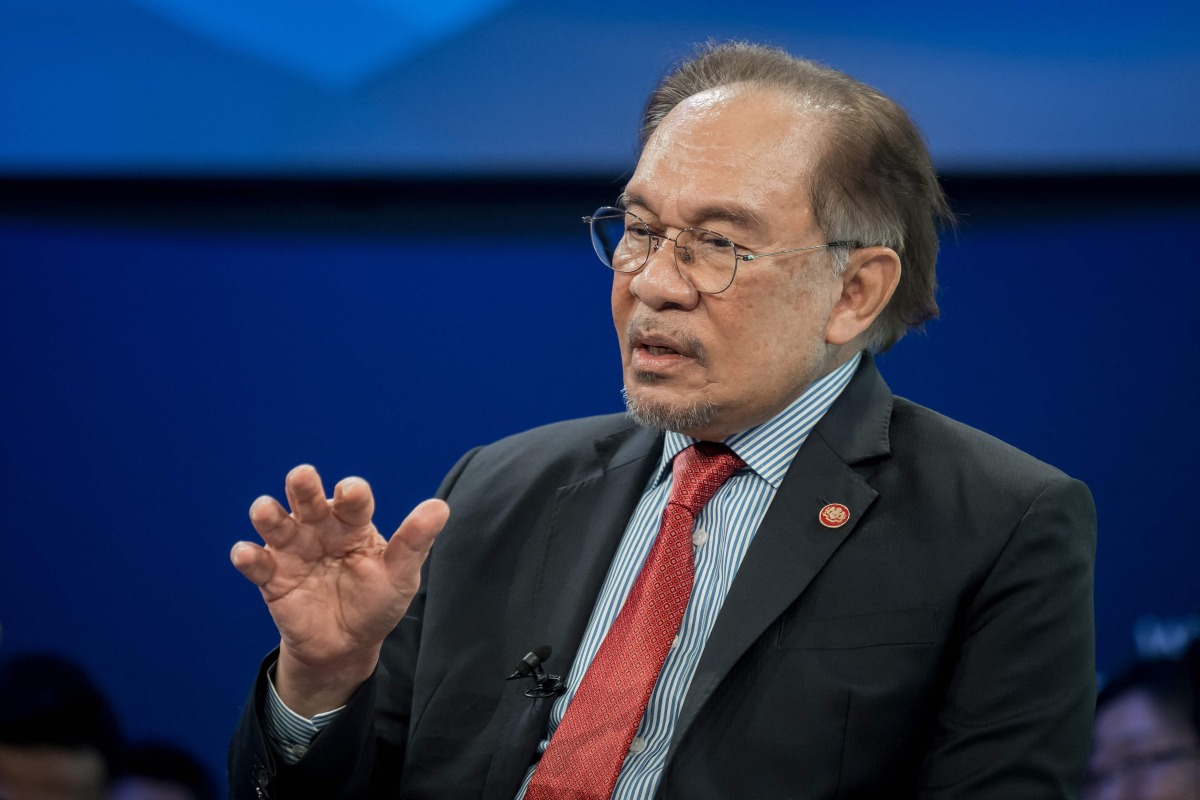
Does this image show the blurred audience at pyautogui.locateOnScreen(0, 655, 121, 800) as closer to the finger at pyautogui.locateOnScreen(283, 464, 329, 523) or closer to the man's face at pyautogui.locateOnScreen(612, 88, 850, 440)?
the finger at pyautogui.locateOnScreen(283, 464, 329, 523)

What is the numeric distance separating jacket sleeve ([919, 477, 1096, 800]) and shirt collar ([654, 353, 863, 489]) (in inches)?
15.1

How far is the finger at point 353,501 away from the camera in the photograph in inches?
65.2

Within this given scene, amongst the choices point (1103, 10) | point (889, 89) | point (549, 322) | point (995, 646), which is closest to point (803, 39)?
point (889, 89)

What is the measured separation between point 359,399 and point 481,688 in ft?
4.08

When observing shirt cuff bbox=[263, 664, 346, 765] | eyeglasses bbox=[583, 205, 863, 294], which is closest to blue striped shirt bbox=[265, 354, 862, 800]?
shirt cuff bbox=[263, 664, 346, 765]

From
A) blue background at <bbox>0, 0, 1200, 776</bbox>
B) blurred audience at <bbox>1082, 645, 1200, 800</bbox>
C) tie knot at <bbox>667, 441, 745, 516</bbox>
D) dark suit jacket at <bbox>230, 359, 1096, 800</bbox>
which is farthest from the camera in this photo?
blue background at <bbox>0, 0, 1200, 776</bbox>

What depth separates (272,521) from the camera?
165 centimetres

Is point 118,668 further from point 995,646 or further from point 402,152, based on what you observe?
point 995,646

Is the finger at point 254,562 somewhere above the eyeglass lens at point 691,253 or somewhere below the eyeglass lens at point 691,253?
below

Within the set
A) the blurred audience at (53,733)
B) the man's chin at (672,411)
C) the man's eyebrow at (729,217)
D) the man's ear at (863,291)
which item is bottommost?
the blurred audience at (53,733)

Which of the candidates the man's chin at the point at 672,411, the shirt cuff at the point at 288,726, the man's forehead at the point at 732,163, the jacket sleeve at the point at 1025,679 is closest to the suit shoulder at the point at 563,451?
the man's chin at the point at 672,411

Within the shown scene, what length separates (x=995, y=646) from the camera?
1764 mm

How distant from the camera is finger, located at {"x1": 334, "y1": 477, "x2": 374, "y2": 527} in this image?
5.43 ft

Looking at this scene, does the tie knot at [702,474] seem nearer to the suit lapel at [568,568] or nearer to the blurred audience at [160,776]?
the suit lapel at [568,568]
